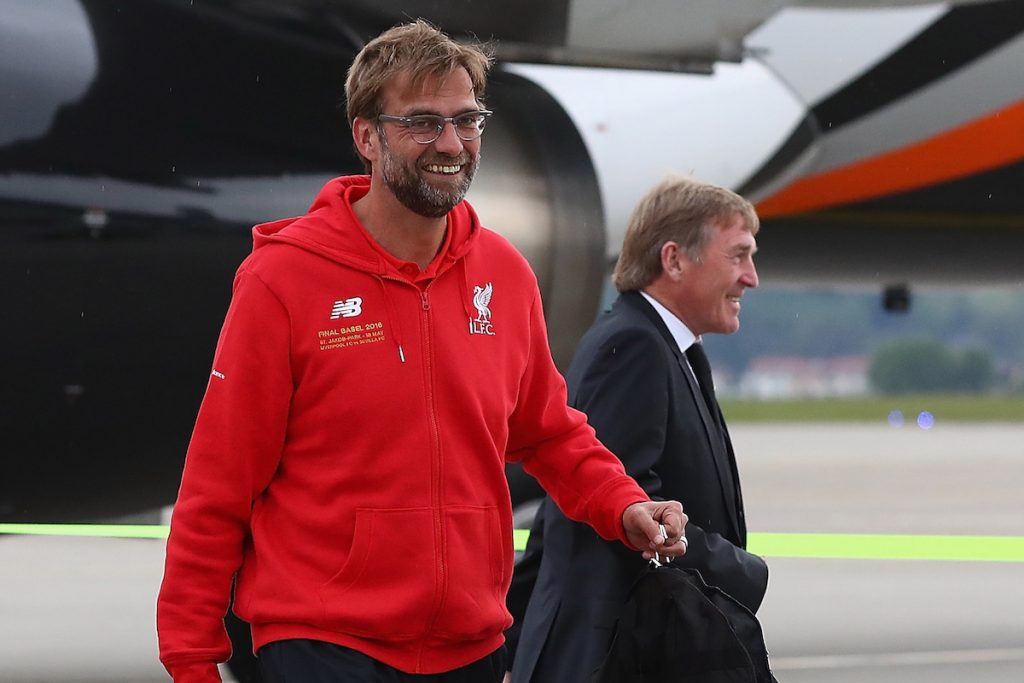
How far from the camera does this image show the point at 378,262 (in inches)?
85.9

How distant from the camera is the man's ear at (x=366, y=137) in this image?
7.25 feet

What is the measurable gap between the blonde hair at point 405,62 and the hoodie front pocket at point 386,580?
559 mm

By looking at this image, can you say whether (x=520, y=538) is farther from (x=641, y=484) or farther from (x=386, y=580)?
(x=386, y=580)

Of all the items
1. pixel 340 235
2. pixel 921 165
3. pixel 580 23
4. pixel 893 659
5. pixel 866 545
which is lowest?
pixel 893 659

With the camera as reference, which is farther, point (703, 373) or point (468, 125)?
point (703, 373)

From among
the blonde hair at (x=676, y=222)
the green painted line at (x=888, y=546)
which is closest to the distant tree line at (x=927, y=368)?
the green painted line at (x=888, y=546)

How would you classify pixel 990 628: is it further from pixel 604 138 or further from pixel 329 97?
pixel 329 97

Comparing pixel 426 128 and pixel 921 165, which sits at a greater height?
pixel 921 165

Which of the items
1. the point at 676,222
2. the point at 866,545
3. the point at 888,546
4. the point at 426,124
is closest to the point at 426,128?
the point at 426,124

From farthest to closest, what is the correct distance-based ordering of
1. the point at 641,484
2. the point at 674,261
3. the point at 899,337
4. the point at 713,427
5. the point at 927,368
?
the point at 899,337 < the point at 927,368 < the point at 674,261 < the point at 713,427 < the point at 641,484

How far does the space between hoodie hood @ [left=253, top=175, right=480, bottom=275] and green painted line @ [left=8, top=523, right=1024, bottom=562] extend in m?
5.76

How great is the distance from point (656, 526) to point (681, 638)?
0.19 metres

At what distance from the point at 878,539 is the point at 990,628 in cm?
506

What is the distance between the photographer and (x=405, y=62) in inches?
84.5
